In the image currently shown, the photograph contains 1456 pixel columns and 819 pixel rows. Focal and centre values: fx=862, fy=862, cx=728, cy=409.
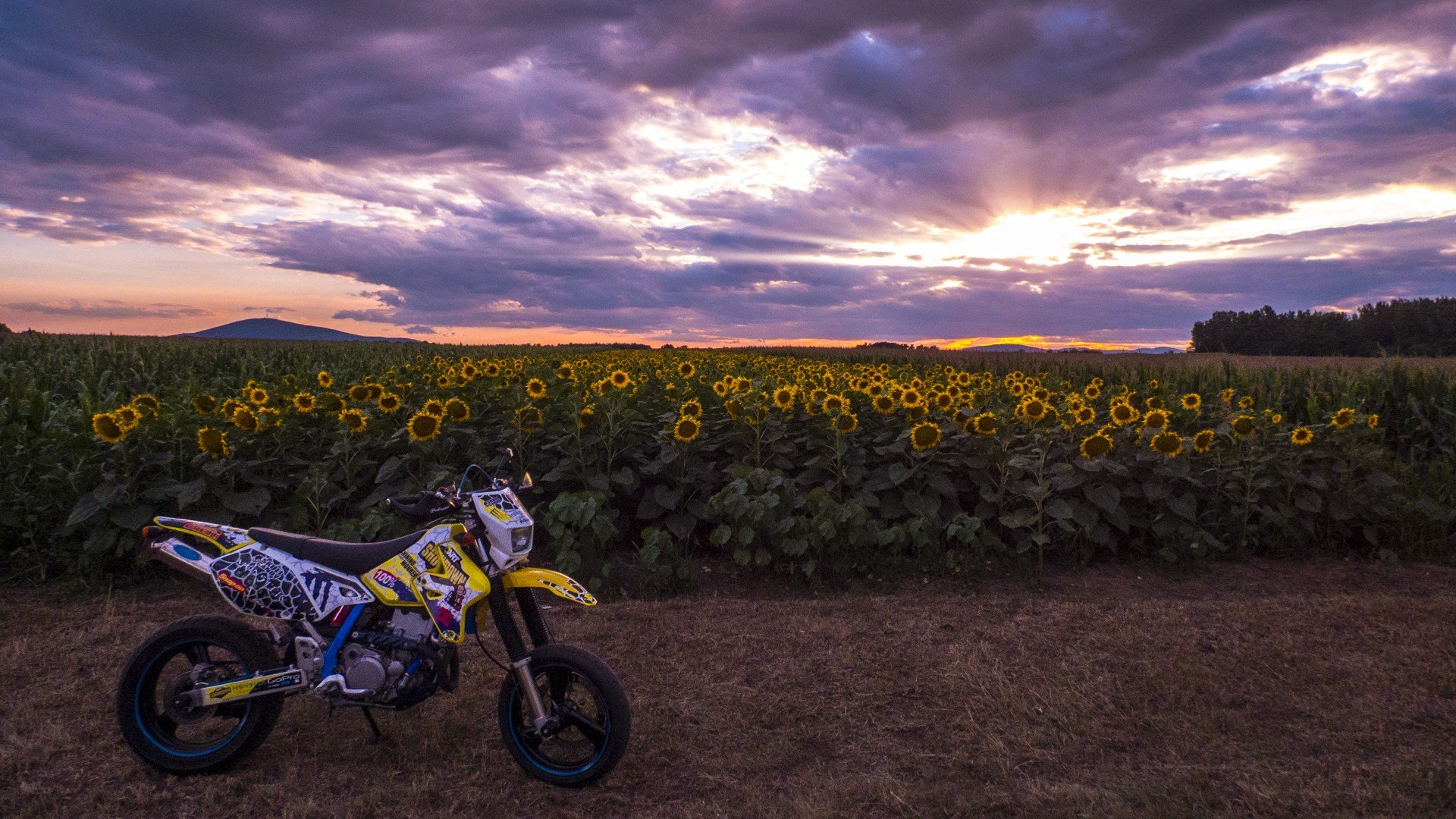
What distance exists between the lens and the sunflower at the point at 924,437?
7023 mm

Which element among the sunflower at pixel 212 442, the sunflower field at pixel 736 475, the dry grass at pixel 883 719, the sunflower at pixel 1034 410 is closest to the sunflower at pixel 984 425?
the sunflower field at pixel 736 475

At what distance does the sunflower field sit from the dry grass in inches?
23.7

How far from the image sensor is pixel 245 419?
21.1ft

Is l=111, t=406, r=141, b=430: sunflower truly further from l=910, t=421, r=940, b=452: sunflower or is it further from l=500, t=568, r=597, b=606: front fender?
l=910, t=421, r=940, b=452: sunflower

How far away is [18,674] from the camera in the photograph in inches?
185

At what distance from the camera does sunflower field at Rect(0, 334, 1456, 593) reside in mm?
6332

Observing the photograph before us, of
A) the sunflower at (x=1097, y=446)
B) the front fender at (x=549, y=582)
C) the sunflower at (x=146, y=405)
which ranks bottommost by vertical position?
the front fender at (x=549, y=582)

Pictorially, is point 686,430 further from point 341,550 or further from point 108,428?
point 108,428

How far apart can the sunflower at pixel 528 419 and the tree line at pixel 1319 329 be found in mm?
42252

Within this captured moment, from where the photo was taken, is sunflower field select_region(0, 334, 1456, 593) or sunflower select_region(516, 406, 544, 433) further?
sunflower select_region(516, 406, 544, 433)

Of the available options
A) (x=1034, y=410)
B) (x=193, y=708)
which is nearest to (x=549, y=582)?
(x=193, y=708)

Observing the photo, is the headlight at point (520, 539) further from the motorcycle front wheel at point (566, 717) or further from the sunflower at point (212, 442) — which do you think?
the sunflower at point (212, 442)

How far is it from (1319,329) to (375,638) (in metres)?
55.8

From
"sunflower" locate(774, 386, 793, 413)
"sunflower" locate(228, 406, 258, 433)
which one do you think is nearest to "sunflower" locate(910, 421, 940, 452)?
"sunflower" locate(774, 386, 793, 413)
